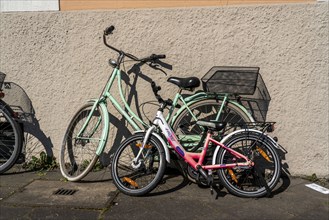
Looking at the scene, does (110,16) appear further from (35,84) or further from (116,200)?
(116,200)

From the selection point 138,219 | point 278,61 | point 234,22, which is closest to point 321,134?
point 278,61

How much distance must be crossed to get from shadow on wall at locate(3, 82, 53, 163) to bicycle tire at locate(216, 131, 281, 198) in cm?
252

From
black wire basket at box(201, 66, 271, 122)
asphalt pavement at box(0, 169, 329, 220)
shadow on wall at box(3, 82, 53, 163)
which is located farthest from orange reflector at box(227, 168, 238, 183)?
shadow on wall at box(3, 82, 53, 163)

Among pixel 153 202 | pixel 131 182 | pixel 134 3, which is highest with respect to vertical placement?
pixel 134 3

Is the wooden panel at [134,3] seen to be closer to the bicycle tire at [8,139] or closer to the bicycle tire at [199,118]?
the bicycle tire at [199,118]

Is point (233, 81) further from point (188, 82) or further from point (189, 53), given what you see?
point (189, 53)

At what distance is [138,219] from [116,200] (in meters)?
0.49

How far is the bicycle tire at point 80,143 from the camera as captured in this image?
13.7 ft

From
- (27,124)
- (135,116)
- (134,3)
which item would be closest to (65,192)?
(135,116)

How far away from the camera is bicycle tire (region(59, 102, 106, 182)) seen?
419cm

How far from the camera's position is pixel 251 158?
362 cm

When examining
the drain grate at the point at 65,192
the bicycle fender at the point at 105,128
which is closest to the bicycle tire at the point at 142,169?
the bicycle fender at the point at 105,128

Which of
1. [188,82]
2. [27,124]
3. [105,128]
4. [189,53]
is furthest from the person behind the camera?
[27,124]

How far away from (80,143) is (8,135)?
3.74 ft
